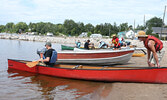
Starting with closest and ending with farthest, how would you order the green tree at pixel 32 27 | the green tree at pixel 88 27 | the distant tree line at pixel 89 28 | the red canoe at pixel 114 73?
the red canoe at pixel 114 73 < the distant tree line at pixel 89 28 < the green tree at pixel 88 27 < the green tree at pixel 32 27

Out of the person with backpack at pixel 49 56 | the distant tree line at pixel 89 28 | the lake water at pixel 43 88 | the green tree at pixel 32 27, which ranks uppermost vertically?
the green tree at pixel 32 27

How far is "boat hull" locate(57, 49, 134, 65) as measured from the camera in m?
11.1

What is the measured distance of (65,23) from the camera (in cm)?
10569

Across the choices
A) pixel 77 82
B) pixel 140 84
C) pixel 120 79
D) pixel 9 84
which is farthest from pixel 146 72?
pixel 9 84

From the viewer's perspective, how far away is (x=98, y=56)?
1122cm

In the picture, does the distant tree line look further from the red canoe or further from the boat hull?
the red canoe

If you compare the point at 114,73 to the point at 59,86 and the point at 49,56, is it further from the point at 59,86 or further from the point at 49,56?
the point at 49,56

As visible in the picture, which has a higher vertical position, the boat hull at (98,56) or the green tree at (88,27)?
the green tree at (88,27)

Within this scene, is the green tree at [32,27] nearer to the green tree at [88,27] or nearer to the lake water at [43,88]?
the green tree at [88,27]

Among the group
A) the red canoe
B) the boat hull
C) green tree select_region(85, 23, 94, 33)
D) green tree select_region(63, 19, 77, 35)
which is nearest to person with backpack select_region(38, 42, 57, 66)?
the red canoe

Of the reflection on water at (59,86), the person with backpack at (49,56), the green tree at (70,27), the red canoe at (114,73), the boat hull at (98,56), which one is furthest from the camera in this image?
the green tree at (70,27)

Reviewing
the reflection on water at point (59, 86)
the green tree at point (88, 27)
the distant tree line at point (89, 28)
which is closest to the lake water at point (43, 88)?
the reflection on water at point (59, 86)

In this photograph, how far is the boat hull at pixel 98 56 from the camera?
1110 centimetres

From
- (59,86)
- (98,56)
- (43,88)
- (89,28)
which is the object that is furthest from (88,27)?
(43,88)
